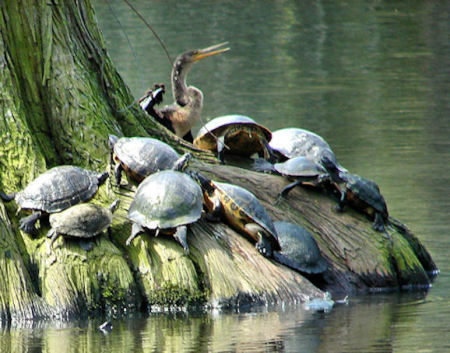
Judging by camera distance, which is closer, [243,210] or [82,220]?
[82,220]

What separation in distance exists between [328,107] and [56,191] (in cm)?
1077

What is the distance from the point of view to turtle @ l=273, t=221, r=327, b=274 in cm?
877

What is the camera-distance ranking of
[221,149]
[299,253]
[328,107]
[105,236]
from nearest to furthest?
[105,236] → [299,253] → [221,149] → [328,107]

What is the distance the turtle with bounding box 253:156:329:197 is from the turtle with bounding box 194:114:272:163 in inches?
28.1

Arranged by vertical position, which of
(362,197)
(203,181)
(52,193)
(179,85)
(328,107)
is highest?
(52,193)

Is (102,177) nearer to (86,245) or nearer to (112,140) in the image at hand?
(112,140)

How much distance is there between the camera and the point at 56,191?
27.8 feet

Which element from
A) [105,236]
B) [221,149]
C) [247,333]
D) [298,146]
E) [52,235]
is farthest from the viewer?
[298,146]

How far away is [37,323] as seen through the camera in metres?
8.02

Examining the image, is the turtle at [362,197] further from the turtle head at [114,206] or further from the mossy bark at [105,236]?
the turtle head at [114,206]

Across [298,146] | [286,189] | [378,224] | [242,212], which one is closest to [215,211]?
[242,212]

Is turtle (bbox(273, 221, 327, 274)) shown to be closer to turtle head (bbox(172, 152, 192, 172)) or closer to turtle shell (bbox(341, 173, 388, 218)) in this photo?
turtle shell (bbox(341, 173, 388, 218))

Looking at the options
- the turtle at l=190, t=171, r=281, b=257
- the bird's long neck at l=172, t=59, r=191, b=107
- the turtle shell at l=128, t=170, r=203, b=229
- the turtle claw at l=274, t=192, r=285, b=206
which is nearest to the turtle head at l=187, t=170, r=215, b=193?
the turtle at l=190, t=171, r=281, b=257

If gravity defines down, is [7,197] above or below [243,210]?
above
